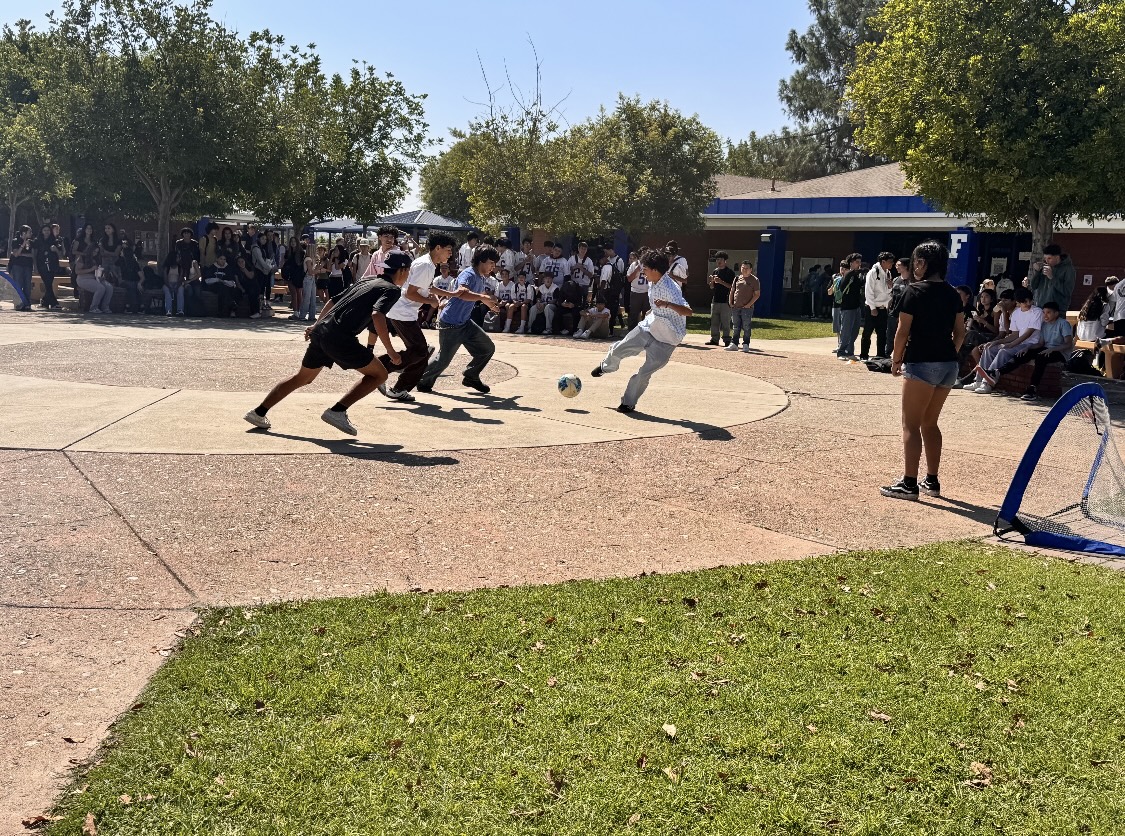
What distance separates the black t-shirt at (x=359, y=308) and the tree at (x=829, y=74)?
5525cm

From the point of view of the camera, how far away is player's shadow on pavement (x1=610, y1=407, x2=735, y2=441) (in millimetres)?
10289

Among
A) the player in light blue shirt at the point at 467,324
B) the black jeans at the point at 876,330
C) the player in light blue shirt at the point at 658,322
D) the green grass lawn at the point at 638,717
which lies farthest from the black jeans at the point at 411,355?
the black jeans at the point at 876,330

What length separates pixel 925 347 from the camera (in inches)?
323

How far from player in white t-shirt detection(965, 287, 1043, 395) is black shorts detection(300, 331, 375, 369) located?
8.98 meters

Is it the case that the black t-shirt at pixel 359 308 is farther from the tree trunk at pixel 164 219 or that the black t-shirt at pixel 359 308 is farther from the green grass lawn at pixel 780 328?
the tree trunk at pixel 164 219

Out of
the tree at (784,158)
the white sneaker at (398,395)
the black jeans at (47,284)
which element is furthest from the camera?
the tree at (784,158)

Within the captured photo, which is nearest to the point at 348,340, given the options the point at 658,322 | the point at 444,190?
the point at 658,322

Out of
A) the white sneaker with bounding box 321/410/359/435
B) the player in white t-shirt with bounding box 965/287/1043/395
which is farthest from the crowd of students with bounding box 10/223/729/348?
the white sneaker with bounding box 321/410/359/435

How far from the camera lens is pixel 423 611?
210 inches

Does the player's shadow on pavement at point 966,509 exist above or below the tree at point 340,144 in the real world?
below

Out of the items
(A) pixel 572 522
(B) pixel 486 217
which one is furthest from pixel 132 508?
(B) pixel 486 217

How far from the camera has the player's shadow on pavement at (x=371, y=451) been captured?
8633mm

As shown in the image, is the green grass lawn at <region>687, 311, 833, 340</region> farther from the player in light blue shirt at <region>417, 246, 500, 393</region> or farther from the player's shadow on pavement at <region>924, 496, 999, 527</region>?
the player's shadow on pavement at <region>924, 496, 999, 527</region>

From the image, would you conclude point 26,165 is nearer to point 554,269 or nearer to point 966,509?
point 554,269
